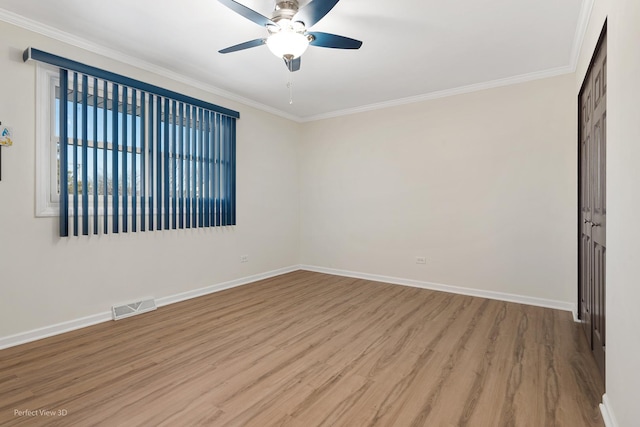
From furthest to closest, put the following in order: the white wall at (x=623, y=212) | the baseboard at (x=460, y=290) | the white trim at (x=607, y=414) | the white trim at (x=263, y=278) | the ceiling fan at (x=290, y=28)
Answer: the baseboard at (x=460, y=290) → the white trim at (x=263, y=278) → the ceiling fan at (x=290, y=28) → the white trim at (x=607, y=414) → the white wall at (x=623, y=212)

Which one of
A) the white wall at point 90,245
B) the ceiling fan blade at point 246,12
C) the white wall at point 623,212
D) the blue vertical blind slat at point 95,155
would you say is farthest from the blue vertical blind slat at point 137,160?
the white wall at point 623,212

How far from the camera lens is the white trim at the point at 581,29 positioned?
97.0 inches

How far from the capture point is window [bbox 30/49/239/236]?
2.97 m

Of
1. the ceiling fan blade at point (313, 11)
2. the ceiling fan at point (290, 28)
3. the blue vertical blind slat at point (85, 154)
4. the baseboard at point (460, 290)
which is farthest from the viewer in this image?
the baseboard at point (460, 290)

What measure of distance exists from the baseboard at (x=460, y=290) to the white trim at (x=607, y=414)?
2.09m

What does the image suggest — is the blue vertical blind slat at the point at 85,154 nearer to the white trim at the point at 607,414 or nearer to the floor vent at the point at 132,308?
the floor vent at the point at 132,308

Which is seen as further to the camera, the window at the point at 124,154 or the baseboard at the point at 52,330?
the window at the point at 124,154

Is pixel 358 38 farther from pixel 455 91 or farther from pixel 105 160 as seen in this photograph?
pixel 105 160

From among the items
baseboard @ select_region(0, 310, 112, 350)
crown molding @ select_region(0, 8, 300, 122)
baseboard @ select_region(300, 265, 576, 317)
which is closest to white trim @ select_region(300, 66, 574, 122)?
crown molding @ select_region(0, 8, 300, 122)

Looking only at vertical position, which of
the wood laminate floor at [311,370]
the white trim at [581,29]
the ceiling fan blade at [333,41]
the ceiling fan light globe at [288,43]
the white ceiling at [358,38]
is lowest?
the wood laminate floor at [311,370]

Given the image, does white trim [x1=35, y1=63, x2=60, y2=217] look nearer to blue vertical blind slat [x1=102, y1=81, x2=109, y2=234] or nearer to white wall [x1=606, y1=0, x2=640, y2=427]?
blue vertical blind slat [x1=102, y1=81, x2=109, y2=234]

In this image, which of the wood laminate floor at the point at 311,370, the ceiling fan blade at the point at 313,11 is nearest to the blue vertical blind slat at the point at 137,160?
the wood laminate floor at the point at 311,370

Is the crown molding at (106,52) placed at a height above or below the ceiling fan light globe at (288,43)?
above

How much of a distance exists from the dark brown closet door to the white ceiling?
2.12 feet
